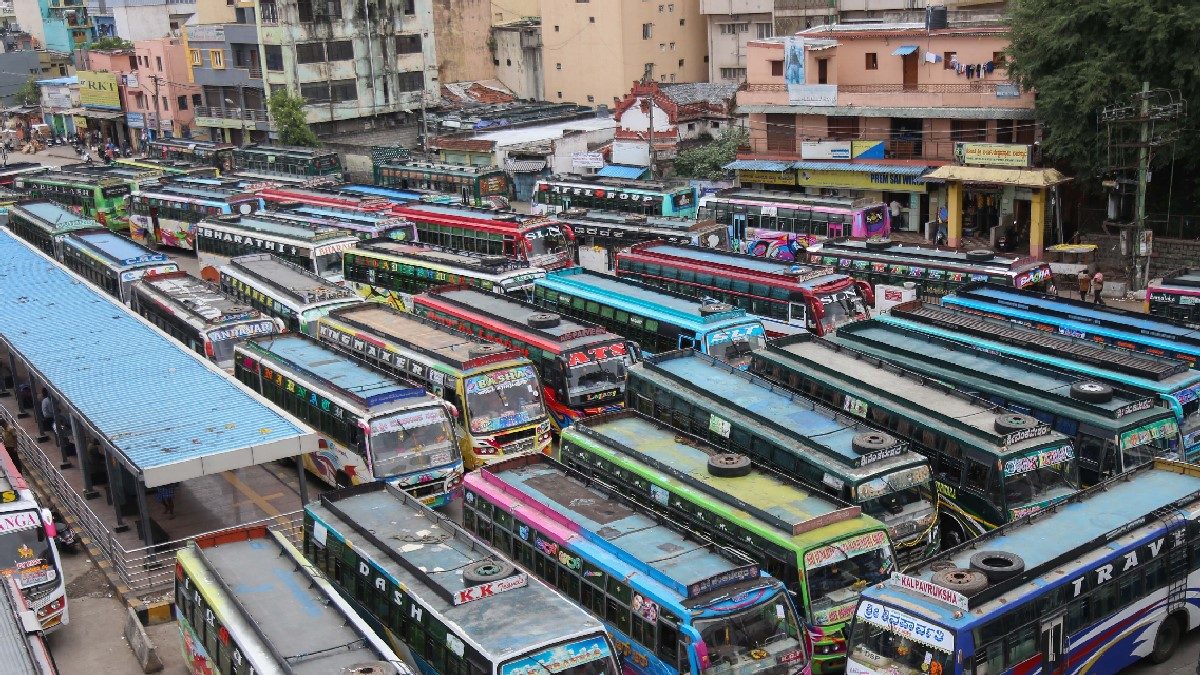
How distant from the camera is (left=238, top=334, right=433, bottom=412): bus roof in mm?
26719

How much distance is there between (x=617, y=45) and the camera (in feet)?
256

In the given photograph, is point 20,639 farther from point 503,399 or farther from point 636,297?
point 636,297

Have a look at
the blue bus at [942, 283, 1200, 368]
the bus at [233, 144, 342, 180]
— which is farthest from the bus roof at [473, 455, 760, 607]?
the bus at [233, 144, 342, 180]

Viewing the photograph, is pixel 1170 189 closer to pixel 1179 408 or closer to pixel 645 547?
pixel 1179 408

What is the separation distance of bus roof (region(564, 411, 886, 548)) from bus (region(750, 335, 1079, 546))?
3.49m

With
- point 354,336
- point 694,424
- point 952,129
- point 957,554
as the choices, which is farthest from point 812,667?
point 952,129

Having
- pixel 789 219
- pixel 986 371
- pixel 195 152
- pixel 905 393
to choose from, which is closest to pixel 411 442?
pixel 905 393

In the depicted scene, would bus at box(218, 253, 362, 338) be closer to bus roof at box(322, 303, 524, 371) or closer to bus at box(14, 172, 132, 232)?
bus roof at box(322, 303, 524, 371)

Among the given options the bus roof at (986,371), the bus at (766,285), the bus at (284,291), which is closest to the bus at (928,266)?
the bus at (766,285)

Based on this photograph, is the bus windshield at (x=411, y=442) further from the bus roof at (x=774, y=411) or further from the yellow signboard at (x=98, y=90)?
the yellow signboard at (x=98, y=90)

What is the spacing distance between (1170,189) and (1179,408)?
22.4m

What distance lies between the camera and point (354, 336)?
32.3 meters

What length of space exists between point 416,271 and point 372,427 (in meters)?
15.1

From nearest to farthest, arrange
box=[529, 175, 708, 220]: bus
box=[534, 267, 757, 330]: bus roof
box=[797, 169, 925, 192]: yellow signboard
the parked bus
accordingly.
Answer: the parked bus
box=[534, 267, 757, 330]: bus roof
box=[797, 169, 925, 192]: yellow signboard
box=[529, 175, 708, 220]: bus
